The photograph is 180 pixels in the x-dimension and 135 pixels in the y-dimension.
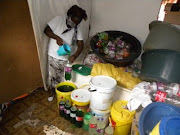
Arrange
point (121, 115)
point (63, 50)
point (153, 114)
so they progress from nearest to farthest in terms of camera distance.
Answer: point (153, 114) < point (121, 115) < point (63, 50)

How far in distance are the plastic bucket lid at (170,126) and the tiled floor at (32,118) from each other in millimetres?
1093

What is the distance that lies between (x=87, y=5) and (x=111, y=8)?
0.34 metres

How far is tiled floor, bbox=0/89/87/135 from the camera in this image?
1.59m

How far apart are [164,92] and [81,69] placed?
0.97 metres

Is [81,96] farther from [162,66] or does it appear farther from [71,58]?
[162,66]

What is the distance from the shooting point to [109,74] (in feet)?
5.68

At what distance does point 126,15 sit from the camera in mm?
2139

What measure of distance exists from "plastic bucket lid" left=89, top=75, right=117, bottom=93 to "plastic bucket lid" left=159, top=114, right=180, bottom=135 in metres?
0.73

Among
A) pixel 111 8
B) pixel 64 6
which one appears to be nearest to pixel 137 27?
pixel 111 8

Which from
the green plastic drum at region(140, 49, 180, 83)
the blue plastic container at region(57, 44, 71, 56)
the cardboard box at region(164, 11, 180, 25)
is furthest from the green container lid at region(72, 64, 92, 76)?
the cardboard box at region(164, 11, 180, 25)

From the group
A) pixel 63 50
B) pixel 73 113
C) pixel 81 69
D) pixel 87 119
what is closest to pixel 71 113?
pixel 73 113

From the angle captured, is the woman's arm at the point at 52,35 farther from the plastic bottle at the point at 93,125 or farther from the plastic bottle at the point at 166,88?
the plastic bottle at the point at 166,88

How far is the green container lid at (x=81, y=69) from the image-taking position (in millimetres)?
1847

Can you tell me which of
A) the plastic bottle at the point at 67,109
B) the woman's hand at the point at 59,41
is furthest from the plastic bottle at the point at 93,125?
the woman's hand at the point at 59,41
